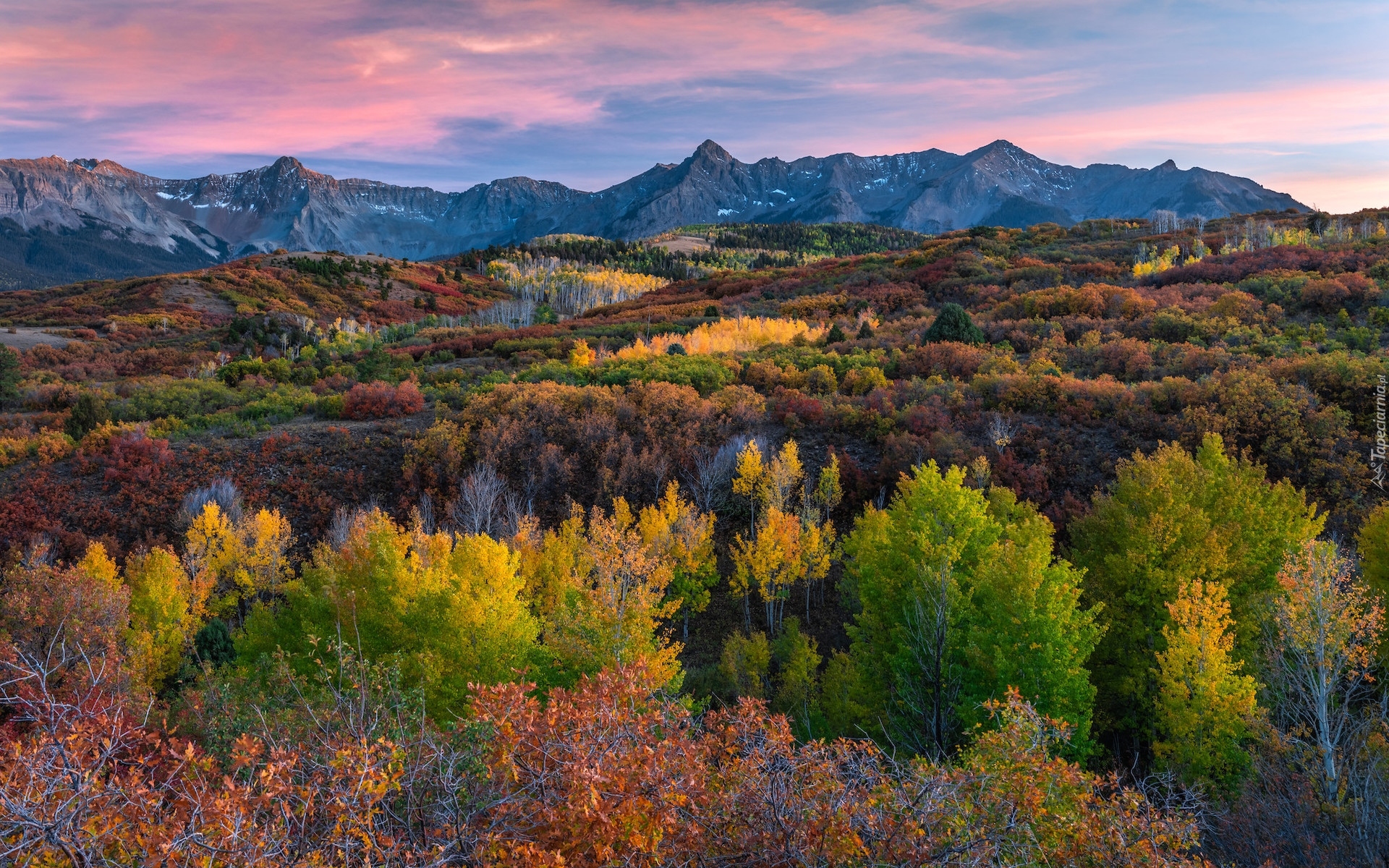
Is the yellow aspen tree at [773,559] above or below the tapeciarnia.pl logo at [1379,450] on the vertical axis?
below

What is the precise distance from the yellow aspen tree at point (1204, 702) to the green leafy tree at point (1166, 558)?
4.59ft

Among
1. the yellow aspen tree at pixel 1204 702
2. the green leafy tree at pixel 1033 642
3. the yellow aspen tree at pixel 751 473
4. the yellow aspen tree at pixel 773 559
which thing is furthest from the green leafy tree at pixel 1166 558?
the yellow aspen tree at pixel 751 473

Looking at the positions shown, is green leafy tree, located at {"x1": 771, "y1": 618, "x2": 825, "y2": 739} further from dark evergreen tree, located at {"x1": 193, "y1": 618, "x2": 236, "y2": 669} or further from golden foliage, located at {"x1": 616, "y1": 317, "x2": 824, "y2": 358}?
golden foliage, located at {"x1": 616, "y1": 317, "x2": 824, "y2": 358}

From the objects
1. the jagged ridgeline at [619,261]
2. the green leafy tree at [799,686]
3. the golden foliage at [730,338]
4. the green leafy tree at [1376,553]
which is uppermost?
the jagged ridgeline at [619,261]

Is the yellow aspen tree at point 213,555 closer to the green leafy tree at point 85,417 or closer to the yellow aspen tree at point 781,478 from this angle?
the green leafy tree at point 85,417

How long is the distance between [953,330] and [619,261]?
4945 inches

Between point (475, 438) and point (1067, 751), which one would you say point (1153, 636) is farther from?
point (475, 438)

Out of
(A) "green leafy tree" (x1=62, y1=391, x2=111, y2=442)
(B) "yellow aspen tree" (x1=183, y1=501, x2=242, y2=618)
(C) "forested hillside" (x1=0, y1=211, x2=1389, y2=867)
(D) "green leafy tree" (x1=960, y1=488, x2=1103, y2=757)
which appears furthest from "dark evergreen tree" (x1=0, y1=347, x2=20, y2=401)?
Answer: (D) "green leafy tree" (x1=960, y1=488, x2=1103, y2=757)

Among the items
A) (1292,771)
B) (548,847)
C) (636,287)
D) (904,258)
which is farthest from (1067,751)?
(636,287)

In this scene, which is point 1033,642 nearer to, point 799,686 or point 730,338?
point 799,686

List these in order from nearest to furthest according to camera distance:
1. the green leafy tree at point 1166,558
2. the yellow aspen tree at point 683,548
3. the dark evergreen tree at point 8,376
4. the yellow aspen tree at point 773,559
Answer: the green leafy tree at point 1166,558 < the yellow aspen tree at point 773,559 < the yellow aspen tree at point 683,548 < the dark evergreen tree at point 8,376

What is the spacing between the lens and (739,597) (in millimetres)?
24625

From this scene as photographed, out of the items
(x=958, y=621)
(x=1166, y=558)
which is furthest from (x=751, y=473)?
(x=1166, y=558)

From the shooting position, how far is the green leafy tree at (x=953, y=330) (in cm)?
3938
